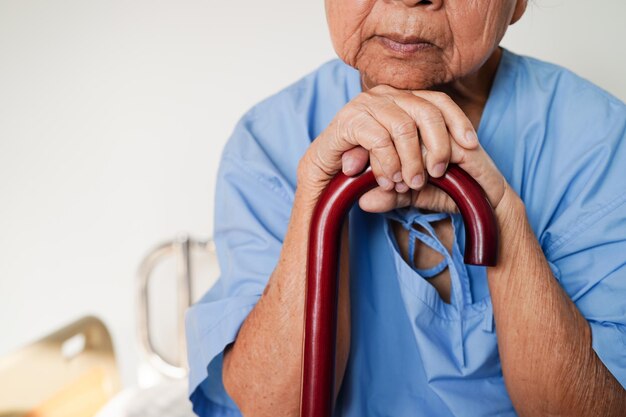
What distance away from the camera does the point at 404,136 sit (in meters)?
0.68

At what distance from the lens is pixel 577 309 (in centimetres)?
80

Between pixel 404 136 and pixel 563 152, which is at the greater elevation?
pixel 404 136

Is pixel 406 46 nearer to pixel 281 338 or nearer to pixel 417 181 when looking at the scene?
pixel 417 181

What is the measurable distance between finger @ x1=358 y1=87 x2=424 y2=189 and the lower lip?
8 cm

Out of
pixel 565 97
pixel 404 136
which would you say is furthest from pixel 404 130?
pixel 565 97

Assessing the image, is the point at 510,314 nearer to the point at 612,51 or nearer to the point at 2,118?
the point at 612,51

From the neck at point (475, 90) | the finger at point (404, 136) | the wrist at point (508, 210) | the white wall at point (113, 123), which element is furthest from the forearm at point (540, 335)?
the white wall at point (113, 123)

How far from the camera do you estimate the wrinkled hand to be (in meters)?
0.69

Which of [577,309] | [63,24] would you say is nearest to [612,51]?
[577,309]

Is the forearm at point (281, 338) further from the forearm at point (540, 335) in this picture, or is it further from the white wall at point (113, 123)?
the white wall at point (113, 123)

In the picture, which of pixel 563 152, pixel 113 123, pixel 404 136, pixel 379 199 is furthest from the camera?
pixel 113 123

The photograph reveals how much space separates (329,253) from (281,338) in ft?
0.57

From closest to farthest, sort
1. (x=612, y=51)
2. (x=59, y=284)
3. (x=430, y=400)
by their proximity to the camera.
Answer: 1. (x=430, y=400)
2. (x=612, y=51)
3. (x=59, y=284)

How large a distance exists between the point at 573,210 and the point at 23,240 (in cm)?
137
